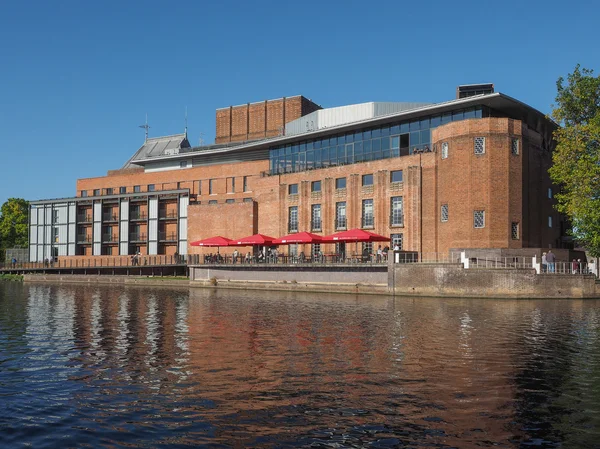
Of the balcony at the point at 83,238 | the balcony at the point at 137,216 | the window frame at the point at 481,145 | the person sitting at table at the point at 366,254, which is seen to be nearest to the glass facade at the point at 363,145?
the window frame at the point at 481,145

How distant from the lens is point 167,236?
75.4 metres

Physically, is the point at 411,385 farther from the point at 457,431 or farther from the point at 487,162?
the point at 487,162

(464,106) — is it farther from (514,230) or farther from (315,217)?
(315,217)

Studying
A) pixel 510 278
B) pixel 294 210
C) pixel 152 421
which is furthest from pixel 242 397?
pixel 294 210

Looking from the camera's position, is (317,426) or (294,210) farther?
(294,210)

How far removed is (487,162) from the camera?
4650 cm

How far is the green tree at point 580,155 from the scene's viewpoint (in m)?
42.2

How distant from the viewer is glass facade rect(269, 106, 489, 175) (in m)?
52.6

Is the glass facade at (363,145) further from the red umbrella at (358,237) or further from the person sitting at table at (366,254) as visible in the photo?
the red umbrella at (358,237)

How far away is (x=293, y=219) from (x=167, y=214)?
20777mm

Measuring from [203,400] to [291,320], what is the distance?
1506 centimetres

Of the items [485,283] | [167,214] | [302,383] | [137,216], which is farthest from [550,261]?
[137,216]

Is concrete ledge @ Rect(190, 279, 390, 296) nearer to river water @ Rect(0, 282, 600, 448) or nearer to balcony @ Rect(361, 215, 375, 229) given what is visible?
balcony @ Rect(361, 215, 375, 229)

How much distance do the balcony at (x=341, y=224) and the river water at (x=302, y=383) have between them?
30.3m
